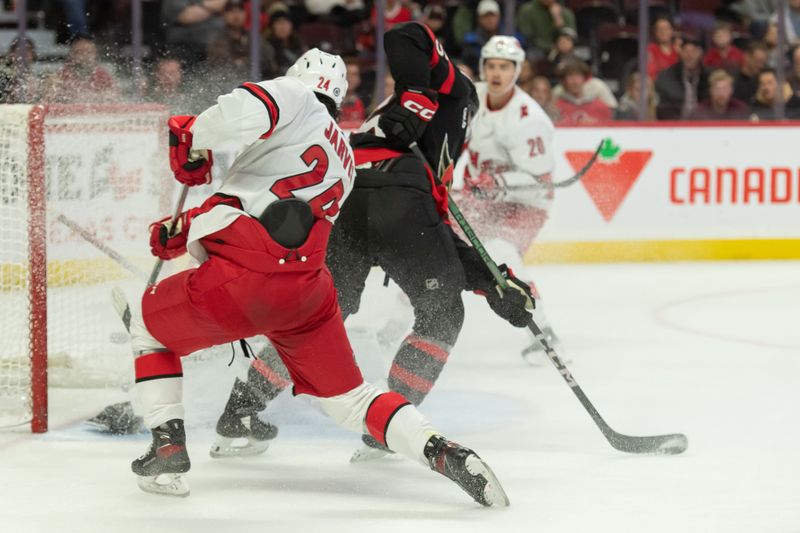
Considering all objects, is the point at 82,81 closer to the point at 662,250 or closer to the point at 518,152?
the point at 518,152

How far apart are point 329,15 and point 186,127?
4.85 metres

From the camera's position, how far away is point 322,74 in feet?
9.93

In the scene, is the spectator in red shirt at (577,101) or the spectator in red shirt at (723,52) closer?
the spectator in red shirt at (577,101)

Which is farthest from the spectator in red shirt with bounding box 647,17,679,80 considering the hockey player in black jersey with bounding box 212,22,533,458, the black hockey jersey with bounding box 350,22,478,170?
the hockey player in black jersey with bounding box 212,22,533,458

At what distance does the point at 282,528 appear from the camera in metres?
2.76

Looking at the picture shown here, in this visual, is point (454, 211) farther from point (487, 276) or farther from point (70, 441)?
point (70, 441)

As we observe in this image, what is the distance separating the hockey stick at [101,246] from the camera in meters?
3.99

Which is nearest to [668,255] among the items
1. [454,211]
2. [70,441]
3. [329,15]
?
[329,15]

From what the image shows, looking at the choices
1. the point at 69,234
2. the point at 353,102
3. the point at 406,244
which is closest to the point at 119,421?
the point at 406,244

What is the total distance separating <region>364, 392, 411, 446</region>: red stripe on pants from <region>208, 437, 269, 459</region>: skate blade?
596mm

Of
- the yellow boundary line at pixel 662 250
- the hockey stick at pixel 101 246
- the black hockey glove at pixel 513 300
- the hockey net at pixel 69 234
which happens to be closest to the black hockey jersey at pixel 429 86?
the black hockey glove at pixel 513 300

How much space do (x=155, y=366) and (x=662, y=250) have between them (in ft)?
15.5

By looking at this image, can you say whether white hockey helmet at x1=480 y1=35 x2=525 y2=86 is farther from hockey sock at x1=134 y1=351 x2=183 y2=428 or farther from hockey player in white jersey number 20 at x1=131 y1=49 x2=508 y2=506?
hockey sock at x1=134 y1=351 x2=183 y2=428

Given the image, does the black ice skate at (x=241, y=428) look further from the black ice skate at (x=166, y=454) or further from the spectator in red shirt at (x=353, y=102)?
the spectator in red shirt at (x=353, y=102)
